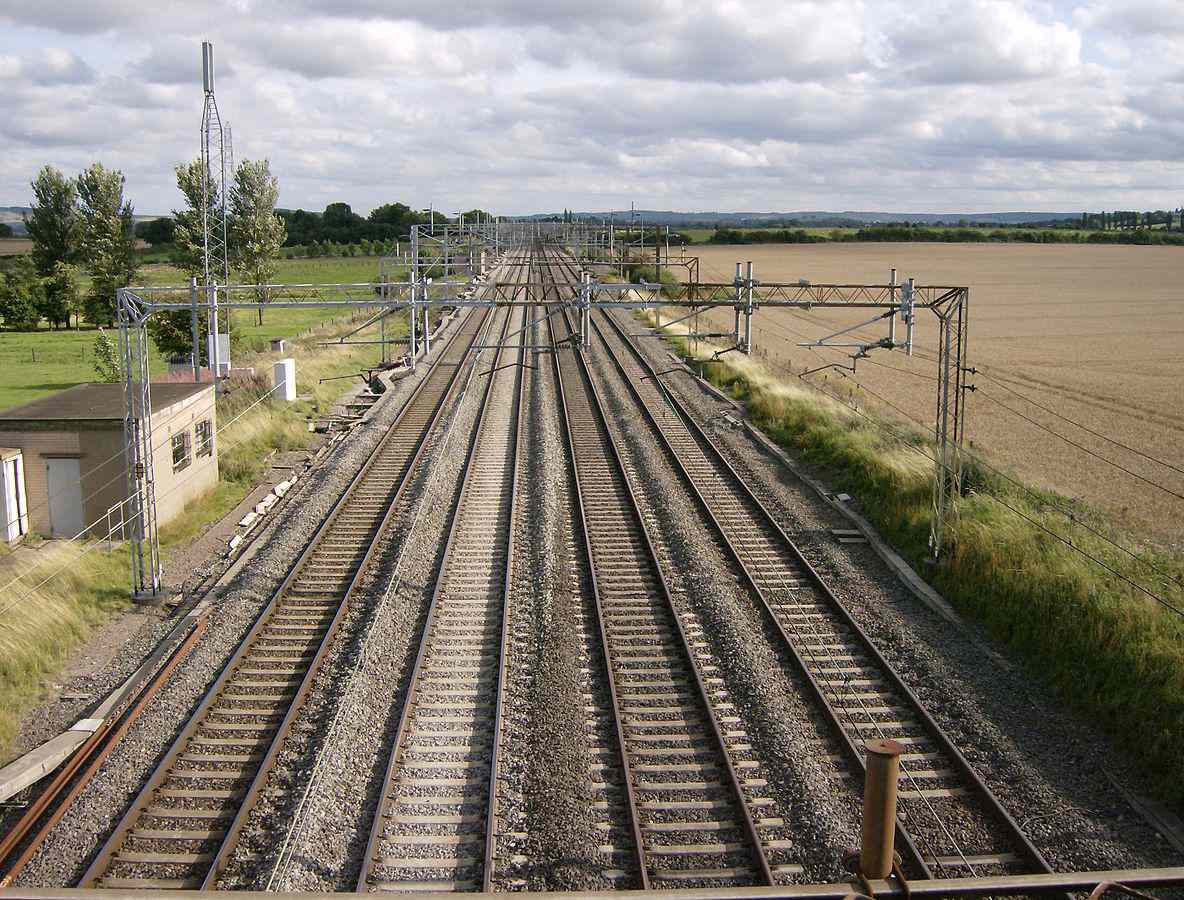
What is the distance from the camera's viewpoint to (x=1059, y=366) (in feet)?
138

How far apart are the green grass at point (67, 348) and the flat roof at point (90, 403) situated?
43.5ft

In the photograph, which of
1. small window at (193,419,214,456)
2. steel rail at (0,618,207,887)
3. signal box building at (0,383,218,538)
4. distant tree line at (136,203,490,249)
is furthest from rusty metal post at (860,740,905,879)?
distant tree line at (136,203,490,249)

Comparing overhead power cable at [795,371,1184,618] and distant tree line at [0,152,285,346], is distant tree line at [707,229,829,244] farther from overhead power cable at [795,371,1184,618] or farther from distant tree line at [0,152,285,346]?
overhead power cable at [795,371,1184,618]

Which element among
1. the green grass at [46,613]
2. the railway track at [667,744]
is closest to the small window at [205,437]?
the green grass at [46,613]

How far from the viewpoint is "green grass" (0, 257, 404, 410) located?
3656cm

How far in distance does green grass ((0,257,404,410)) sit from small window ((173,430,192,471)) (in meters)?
16.5

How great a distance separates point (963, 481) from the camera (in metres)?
18.2

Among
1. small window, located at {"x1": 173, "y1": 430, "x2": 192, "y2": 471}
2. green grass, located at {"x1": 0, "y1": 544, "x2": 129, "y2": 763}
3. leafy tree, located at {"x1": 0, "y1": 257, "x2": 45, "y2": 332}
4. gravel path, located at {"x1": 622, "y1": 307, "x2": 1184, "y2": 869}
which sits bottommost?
gravel path, located at {"x1": 622, "y1": 307, "x2": 1184, "y2": 869}

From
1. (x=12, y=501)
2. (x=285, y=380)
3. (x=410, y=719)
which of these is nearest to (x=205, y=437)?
(x=12, y=501)

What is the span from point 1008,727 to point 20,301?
59.9 metres

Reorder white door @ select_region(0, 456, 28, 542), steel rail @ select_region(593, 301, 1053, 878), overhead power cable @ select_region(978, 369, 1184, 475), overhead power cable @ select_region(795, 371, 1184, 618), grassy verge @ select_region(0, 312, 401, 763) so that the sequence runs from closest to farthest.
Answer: steel rail @ select_region(593, 301, 1053, 878) → grassy verge @ select_region(0, 312, 401, 763) → overhead power cable @ select_region(795, 371, 1184, 618) → white door @ select_region(0, 456, 28, 542) → overhead power cable @ select_region(978, 369, 1184, 475)

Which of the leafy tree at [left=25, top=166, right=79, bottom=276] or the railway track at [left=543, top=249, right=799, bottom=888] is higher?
the leafy tree at [left=25, top=166, right=79, bottom=276]

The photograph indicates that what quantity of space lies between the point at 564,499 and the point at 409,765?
9758 millimetres

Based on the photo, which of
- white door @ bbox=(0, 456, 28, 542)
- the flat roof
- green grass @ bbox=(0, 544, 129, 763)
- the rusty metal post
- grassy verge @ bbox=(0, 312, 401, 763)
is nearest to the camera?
the rusty metal post
